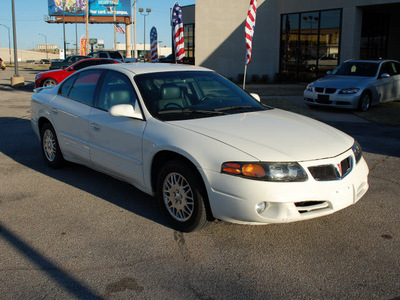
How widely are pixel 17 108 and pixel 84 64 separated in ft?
21.2

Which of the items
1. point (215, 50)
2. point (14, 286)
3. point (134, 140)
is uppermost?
point (215, 50)

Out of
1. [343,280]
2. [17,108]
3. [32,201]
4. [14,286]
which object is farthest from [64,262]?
[17,108]

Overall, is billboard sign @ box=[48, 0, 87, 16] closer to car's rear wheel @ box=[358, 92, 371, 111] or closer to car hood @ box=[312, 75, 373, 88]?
car hood @ box=[312, 75, 373, 88]

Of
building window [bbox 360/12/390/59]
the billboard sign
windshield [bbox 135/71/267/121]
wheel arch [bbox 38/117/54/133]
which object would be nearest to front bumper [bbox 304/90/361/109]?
windshield [bbox 135/71/267/121]

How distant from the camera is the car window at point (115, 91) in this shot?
4.88 metres

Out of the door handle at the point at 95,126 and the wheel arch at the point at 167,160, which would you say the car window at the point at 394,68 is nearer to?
the door handle at the point at 95,126

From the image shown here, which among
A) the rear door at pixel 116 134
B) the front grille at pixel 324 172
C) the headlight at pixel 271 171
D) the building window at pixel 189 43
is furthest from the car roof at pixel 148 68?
the building window at pixel 189 43

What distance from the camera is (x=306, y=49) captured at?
22.9 metres

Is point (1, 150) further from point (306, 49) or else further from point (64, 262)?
point (306, 49)

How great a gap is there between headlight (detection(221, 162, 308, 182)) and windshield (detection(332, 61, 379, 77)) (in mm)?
10857

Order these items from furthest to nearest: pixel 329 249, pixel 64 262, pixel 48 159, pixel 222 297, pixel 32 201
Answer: pixel 48 159 → pixel 32 201 → pixel 329 249 → pixel 64 262 → pixel 222 297

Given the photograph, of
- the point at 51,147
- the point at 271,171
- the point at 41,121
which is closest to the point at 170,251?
the point at 271,171

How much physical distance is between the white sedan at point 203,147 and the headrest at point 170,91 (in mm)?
12

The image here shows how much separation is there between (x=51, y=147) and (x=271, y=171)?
3840 mm
